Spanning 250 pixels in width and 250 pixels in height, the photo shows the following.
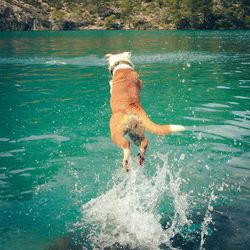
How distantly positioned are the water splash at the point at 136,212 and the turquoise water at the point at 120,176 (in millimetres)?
17

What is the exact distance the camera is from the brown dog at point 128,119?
19.0 feet

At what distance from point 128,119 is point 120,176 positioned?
1.61m

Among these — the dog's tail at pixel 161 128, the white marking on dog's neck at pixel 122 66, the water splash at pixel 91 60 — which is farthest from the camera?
the water splash at pixel 91 60

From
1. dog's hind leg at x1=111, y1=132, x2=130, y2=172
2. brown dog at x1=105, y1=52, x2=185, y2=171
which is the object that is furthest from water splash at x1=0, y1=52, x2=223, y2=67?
dog's hind leg at x1=111, y1=132, x2=130, y2=172

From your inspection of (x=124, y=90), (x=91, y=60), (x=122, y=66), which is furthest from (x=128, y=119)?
(x=91, y=60)

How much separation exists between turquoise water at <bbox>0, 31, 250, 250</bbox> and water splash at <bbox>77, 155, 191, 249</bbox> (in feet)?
0.06

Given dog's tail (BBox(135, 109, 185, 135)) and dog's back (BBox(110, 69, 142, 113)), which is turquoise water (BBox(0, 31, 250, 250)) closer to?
dog's tail (BBox(135, 109, 185, 135))

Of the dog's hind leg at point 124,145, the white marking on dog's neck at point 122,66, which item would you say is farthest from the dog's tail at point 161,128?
the white marking on dog's neck at point 122,66

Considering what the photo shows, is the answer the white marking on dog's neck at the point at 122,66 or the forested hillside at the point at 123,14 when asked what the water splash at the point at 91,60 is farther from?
the forested hillside at the point at 123,14

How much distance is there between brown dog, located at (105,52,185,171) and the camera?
229 inches

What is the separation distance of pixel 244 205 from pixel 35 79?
15.1m

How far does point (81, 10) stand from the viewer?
103250 millimetres

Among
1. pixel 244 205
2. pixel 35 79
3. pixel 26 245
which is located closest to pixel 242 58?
pixel 35 79

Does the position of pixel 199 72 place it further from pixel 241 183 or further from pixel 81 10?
pixel 81 10
